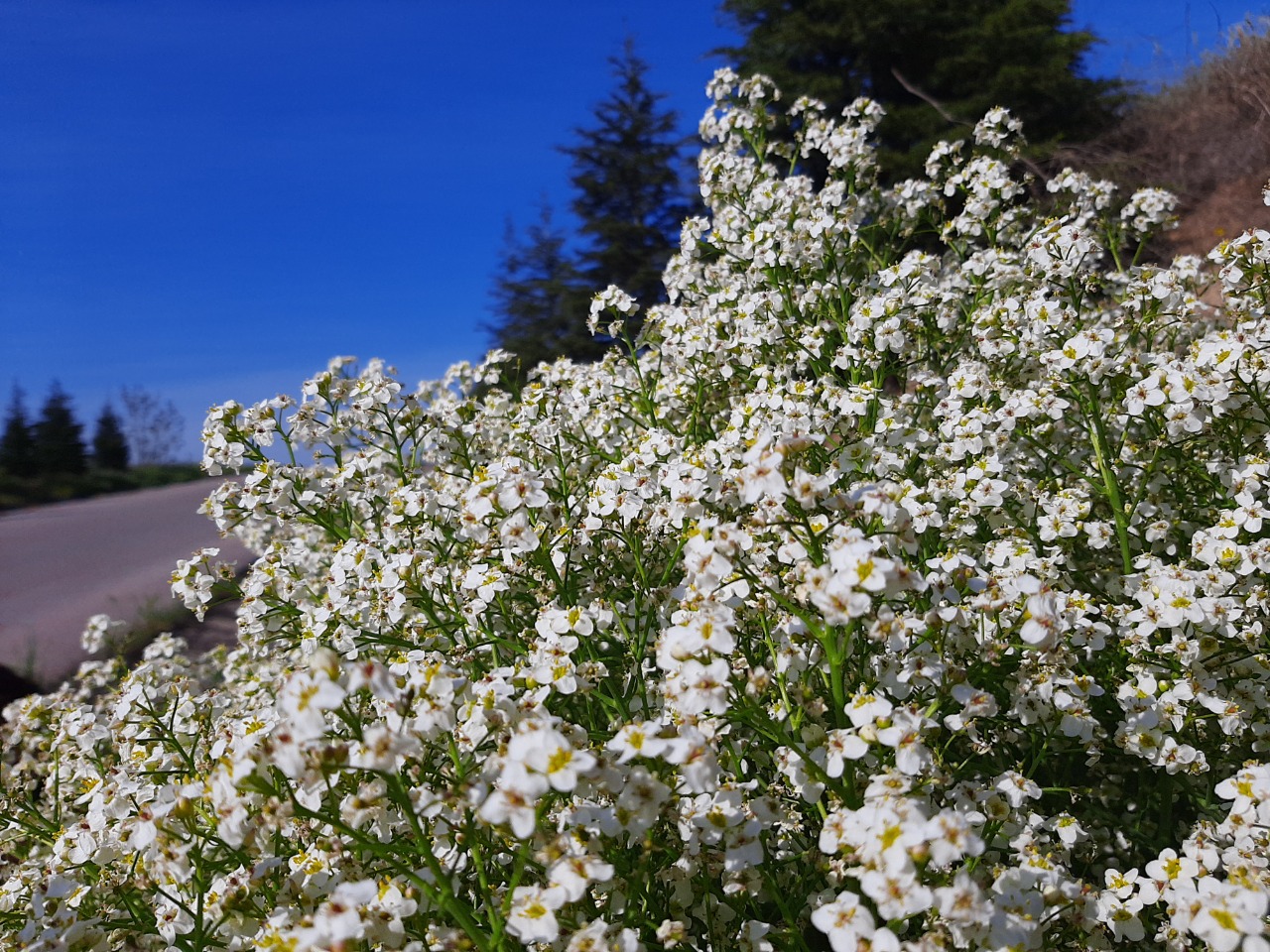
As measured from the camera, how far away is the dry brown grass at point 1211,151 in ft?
33.1

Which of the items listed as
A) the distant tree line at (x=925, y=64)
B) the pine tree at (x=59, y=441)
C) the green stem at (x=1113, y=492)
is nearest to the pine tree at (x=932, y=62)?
the distant tree line at (x=925, y=64)

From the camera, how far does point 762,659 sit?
250 centimetres

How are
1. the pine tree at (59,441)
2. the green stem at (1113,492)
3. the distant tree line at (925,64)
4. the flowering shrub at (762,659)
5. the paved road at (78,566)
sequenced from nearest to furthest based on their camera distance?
1. the flowering shrub at (762,659)
2. the green stem at (1113,492)
3. the paved road at (78,566)
4. the distant tree line at (925,64)
5. the pine tree at (59,441)

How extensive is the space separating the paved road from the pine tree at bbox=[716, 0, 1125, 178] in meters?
13.7

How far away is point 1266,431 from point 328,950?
344 cm

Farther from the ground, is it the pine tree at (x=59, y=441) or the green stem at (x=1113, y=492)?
the pine tree at (x=59, y=441)

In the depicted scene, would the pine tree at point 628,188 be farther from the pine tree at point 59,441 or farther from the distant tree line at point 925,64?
the pine tree at point 59,441

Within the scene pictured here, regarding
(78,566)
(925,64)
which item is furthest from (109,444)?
(925,64)

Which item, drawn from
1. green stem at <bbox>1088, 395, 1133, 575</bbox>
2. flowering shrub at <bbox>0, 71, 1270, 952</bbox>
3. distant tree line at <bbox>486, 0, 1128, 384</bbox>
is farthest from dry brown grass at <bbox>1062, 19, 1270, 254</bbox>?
green stem at <bbox>1088, 395, 1133, 575</bbox>

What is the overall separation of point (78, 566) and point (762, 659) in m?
12.3

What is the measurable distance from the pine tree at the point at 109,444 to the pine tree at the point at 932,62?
70.4 ft

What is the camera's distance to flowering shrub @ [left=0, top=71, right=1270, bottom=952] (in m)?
1.66

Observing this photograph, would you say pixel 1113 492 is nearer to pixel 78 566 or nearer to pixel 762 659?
pixel 762 659

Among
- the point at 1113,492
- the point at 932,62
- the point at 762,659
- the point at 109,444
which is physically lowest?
the point at 762,659
